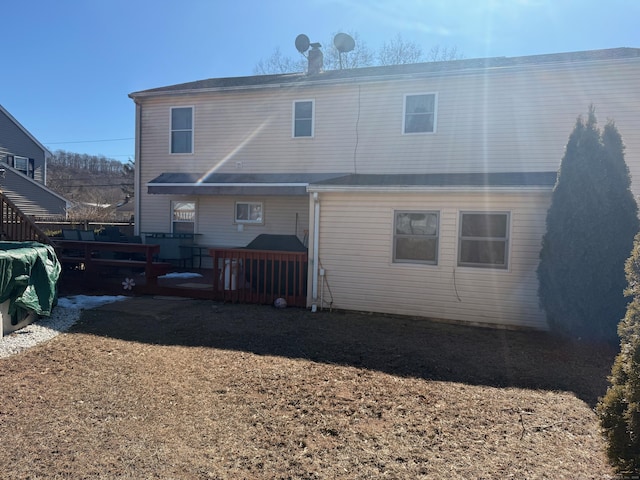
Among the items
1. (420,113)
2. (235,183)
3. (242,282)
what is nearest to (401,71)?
(420,113)

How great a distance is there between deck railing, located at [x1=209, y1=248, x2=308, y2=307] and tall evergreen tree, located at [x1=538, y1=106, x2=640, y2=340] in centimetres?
454

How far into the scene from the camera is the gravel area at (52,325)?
5.29 meters

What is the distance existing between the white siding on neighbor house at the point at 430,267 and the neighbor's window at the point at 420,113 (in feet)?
13.2

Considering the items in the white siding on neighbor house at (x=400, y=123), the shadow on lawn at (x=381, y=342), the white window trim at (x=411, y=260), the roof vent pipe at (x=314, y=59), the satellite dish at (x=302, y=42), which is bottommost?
the shadow on lawn at (x=381, y=342)

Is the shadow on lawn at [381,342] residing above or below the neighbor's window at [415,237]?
below

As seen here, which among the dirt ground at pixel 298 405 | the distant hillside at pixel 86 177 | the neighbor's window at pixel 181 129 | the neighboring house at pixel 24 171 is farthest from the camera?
the distant hillside at pixel 86 177

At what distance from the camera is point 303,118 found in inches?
460

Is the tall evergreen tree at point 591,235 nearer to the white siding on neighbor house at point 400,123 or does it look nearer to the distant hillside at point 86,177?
the white siding on neighbor house at point 400,123

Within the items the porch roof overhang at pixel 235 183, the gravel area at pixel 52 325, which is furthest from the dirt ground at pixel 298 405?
the porch roof overhang at pixel 235 183

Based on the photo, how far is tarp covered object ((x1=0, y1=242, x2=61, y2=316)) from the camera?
5621 mm

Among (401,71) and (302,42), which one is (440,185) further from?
(302,42)

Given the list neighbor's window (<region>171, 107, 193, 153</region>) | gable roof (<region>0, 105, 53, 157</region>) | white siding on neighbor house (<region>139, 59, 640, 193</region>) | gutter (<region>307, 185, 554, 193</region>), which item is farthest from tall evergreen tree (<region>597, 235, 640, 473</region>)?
gable roof (<region>0, 105, 53, 157</region>)

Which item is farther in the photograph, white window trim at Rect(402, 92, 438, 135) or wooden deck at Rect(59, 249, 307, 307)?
white window trim at Rect(402, 92, 438, 135)

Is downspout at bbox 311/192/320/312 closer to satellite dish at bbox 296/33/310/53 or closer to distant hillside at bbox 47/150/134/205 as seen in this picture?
satellite dish at bbox 296/33/310/53
